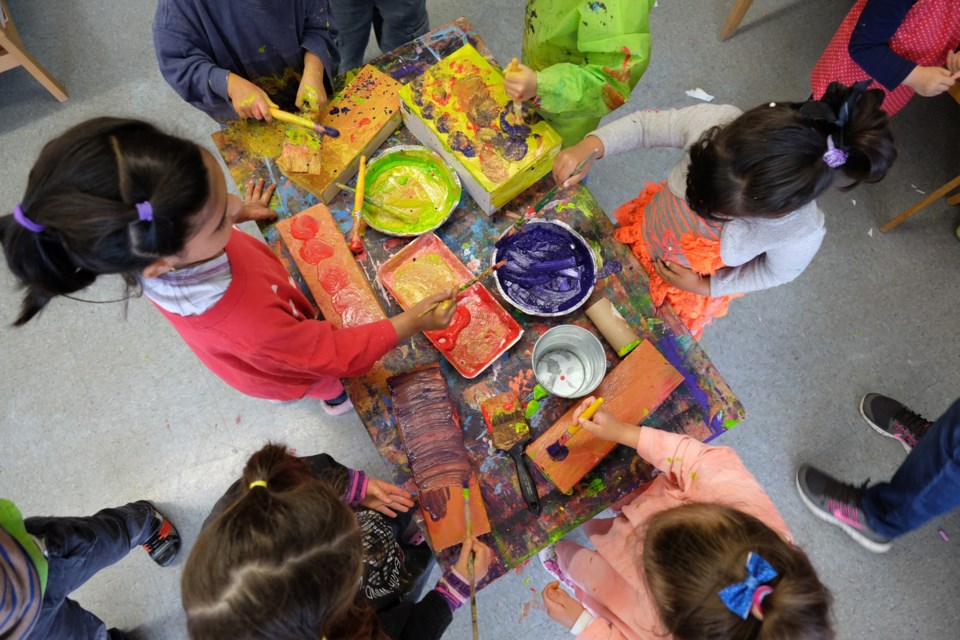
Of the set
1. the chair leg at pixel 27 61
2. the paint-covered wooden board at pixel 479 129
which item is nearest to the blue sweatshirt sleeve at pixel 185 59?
the paint-covered wooden board at pixel 479 129

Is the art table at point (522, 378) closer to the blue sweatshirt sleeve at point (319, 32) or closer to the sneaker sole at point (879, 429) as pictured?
the blue sweatshirt sleeve at point (319, 32)

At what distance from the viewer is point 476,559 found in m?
1.10

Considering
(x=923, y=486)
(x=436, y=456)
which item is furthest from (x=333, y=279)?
(x=923, y=486)

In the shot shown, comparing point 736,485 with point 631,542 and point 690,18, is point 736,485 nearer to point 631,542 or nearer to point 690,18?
point 631,542

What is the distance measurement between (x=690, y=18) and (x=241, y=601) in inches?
112

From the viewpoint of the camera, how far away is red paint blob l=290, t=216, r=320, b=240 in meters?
1.26

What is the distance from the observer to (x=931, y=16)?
1545 millimetres

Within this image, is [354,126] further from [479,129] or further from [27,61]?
[27,61]

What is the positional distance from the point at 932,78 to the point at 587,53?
113cm

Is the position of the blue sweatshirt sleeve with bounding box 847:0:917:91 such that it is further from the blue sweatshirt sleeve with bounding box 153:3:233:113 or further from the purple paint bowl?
the blue sweatshirt sleeve with bounding box 153:3:233:113

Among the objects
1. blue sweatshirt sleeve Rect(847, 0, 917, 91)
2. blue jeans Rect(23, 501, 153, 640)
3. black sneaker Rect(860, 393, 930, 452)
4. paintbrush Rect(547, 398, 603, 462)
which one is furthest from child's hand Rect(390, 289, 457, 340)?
black sneaker Rect(860, 393, 930, 452)

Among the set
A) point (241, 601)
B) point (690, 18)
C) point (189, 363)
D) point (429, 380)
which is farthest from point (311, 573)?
point (690, 18)

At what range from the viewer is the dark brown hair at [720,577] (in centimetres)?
86

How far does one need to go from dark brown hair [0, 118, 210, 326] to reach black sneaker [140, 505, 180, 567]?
3.88 feet
